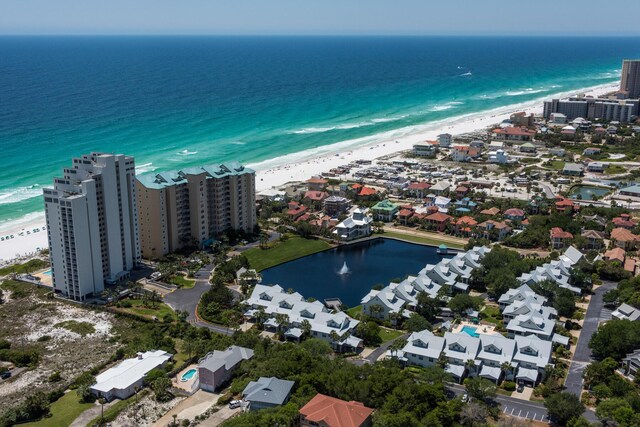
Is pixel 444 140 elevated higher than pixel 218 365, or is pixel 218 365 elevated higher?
pixel 444 140

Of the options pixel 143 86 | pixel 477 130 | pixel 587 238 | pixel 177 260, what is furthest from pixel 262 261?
pixel 143 86

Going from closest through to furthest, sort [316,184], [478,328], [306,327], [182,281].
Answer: [306,327] → [478,328] → [182,281] → [316,184]

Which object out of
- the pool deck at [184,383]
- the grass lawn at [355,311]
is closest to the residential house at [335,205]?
the grass lawn at [355,311]

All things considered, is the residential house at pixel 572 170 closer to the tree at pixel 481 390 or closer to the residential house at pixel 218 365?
the tree at pixel 481 390

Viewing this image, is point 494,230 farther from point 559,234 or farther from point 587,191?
point 587,191

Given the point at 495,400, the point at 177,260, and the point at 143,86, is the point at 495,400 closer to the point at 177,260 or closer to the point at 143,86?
the point at 177,260

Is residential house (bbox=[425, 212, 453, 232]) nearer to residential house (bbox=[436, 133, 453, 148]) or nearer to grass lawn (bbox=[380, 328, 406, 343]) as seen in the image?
grass lawn (bbox=[380, 328, 406, 343])

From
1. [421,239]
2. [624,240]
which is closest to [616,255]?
[624,240]

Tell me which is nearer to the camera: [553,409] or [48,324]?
[553,409]
